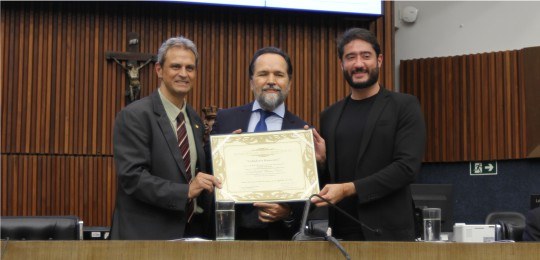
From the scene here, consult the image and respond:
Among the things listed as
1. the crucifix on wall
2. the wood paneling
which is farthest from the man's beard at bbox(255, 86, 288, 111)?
the wood paneling

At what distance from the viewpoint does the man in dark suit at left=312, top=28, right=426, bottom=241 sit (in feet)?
10.2

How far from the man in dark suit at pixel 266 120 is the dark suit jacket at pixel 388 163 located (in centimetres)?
25

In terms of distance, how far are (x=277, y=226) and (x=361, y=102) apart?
621mm

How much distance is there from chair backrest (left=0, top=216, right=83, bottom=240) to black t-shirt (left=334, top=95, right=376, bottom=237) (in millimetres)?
1138

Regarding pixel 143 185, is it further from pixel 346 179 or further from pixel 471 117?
pixel 471 117

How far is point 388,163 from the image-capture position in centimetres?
322

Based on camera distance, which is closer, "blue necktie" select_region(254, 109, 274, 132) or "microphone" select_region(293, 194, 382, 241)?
"microphone" select_region(293, 194, 382, 241)

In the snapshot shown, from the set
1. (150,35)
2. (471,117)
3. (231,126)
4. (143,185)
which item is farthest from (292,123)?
(471,117)

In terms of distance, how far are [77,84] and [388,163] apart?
5.20 metres

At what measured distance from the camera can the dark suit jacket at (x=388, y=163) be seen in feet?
10.2

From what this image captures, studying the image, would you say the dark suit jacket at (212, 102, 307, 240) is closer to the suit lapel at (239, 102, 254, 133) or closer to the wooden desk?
the suit lapel at (239, 102, 254, 133)

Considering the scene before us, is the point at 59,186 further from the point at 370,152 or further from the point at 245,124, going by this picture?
the point at 370,152

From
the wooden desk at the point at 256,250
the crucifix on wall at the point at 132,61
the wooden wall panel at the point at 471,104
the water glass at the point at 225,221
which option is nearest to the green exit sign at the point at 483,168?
the wooden wall panel at the point at 471,104

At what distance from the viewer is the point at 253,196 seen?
311 centimetres
